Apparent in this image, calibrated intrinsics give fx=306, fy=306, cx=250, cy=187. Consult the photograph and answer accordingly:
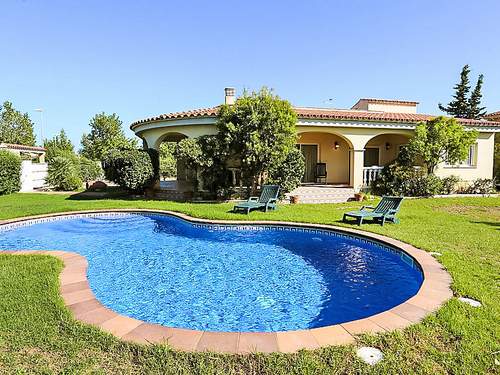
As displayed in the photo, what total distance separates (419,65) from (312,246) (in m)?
15.9

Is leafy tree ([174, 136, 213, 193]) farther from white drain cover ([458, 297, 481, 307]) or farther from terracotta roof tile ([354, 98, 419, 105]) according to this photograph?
terracotta roof tile ([354, 98, 419, 105])

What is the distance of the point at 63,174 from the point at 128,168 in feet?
32.2

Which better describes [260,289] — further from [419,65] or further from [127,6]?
[419,65]

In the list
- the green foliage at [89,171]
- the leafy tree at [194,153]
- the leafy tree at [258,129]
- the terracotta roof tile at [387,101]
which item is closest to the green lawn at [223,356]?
the leafy tree at [194,153]

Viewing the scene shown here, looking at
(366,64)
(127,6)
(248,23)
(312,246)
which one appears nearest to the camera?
(312,246)

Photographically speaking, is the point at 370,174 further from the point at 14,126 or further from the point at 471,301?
the point at 14,126

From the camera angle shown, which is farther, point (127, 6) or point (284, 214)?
point (127, 6)

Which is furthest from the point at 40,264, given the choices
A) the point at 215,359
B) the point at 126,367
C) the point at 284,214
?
the point at 284,214

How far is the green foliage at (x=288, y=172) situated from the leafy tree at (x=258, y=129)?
666 mm

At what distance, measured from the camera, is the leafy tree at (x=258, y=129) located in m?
14.1

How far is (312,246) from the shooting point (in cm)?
895

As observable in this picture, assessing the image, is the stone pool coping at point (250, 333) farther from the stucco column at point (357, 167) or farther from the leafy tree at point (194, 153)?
the stucco column at point (357, 167)

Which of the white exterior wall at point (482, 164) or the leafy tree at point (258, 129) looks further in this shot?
the white exterior wall at point (482, 164)

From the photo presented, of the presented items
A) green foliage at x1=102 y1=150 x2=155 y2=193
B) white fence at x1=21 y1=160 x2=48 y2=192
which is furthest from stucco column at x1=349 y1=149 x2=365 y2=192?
white fence at x1=21 y1=160 x2=48 y2=192
